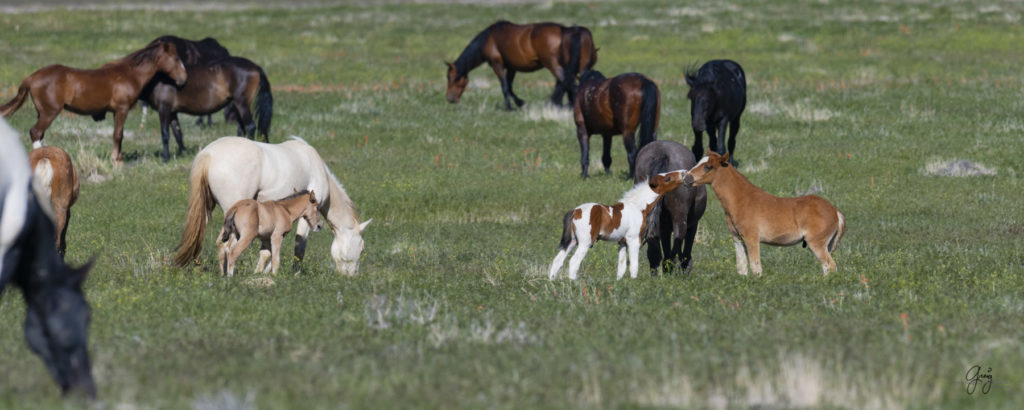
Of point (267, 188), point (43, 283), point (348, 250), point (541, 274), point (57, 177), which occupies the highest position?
point (43, 283)

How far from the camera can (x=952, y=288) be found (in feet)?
34.5

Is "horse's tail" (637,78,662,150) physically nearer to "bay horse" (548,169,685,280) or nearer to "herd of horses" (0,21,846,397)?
"herd of horses" (0,21,846,397)

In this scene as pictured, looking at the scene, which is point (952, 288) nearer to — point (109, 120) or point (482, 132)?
point (482, 132)

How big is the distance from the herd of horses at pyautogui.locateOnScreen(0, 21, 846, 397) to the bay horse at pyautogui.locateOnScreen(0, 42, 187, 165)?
0.03 meters

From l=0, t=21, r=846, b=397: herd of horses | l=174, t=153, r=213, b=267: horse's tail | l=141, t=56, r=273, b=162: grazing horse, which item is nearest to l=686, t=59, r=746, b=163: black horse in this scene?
l=0, t=21, r=846, b=397: herd of horses

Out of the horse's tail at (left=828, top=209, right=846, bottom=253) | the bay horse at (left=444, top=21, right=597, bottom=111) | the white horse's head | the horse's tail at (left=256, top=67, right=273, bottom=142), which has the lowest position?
the bay horse at (left=444, top=21, right=597, bottom=111)

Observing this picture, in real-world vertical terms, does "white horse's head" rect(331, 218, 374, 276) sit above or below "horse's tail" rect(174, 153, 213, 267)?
below

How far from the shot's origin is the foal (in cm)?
1109

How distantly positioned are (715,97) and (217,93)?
969 cm

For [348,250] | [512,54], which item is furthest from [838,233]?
[512,54]

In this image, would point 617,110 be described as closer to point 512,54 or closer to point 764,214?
point 764,214

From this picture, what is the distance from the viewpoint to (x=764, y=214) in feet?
36.3

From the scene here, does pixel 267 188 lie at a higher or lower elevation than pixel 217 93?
higher

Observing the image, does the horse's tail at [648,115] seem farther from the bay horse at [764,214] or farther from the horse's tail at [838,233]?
the bay horse at [764,214]
